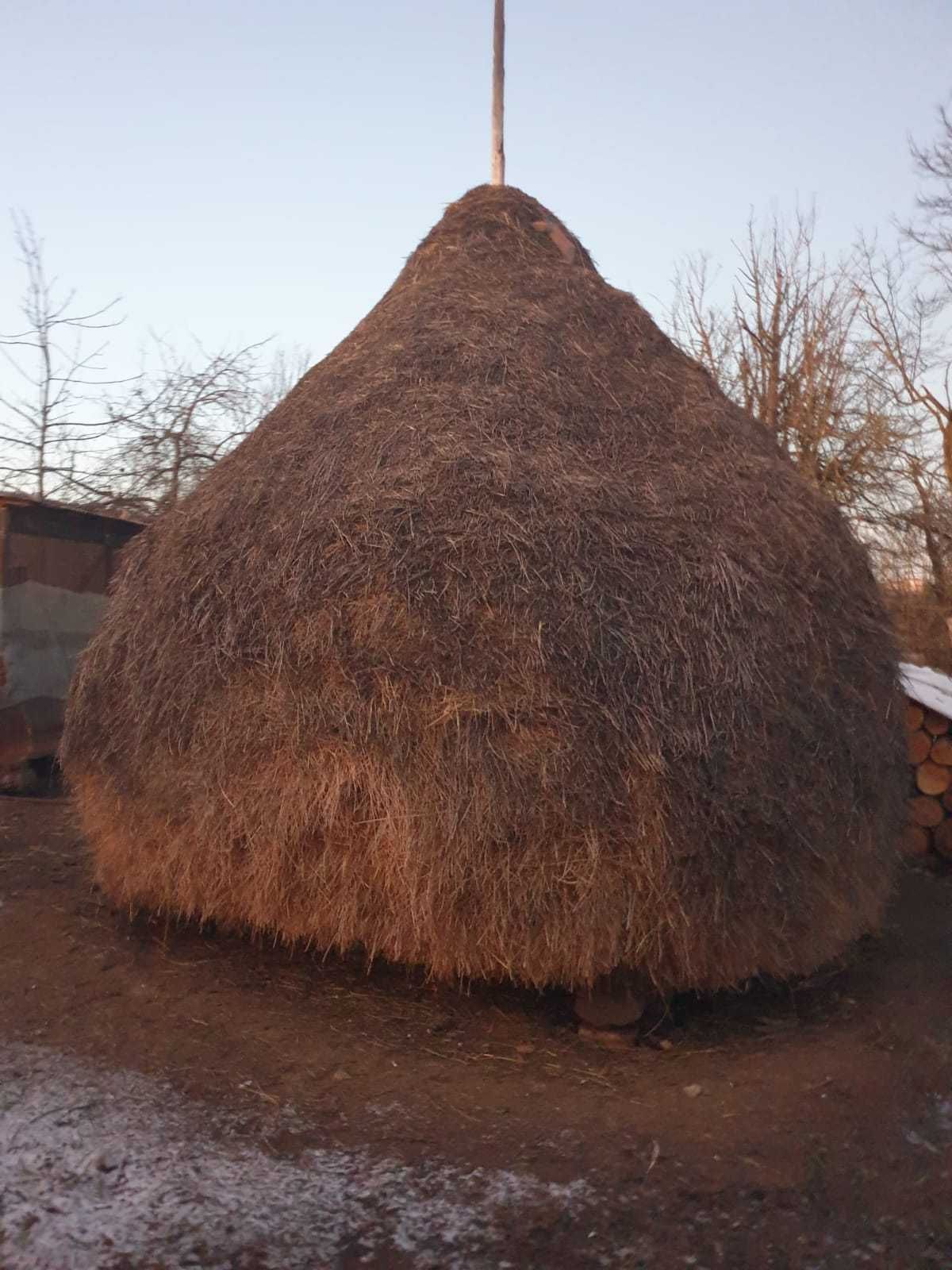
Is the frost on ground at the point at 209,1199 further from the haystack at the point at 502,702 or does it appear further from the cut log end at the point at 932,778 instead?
the cut log end at the point at 932,778

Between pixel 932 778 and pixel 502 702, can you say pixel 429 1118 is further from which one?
pixel 932 778

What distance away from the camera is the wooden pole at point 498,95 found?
8016mm

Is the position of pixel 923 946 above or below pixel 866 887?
below

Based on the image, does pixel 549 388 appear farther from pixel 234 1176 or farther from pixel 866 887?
pixel 234 1176

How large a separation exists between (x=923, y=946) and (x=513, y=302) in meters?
4.12

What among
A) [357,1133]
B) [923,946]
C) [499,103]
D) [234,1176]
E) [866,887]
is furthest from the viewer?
[499,103]

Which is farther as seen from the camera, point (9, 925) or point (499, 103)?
point (499, 103)

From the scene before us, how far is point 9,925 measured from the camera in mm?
5539

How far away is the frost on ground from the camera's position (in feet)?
10.2

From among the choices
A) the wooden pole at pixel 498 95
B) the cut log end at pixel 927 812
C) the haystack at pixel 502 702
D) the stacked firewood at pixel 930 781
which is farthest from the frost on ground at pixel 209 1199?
the wooden pole at pixel 498 95

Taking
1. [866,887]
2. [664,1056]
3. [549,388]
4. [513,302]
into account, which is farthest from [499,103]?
[664,1056]

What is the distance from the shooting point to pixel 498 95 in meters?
8.18

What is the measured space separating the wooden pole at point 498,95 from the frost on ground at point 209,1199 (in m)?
6.28

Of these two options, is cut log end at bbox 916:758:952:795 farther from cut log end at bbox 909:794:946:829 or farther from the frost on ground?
the frost on ground
